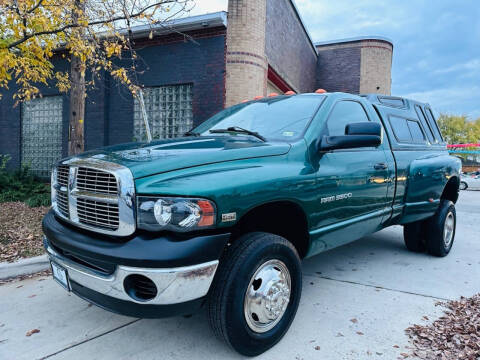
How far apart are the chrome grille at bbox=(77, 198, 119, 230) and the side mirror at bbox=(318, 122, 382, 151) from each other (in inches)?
66.6

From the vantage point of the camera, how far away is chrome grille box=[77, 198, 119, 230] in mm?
2119

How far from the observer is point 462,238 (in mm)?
6195

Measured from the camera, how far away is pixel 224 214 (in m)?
2.14

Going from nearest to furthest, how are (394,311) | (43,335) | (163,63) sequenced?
(43,335) → (394,311) → (163,63)

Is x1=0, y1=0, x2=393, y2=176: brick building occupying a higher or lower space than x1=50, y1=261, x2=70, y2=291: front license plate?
higher

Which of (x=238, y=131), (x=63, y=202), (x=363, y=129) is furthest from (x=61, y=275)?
(x=363, y=129)

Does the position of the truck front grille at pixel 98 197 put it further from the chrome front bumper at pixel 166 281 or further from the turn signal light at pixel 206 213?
the turn signal light at pixel 206 213

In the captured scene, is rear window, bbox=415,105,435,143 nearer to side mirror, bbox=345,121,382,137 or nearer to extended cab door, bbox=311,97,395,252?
extended cab door, bbox=311,97,395,252

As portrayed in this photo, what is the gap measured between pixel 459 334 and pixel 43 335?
10.5 ft

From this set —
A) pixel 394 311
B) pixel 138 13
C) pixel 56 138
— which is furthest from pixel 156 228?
pixel 56 138

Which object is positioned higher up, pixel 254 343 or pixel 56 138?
pixel 56 138

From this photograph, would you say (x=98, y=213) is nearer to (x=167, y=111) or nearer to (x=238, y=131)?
(x=238, y=131)

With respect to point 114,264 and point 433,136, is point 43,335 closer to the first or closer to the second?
point 114,264

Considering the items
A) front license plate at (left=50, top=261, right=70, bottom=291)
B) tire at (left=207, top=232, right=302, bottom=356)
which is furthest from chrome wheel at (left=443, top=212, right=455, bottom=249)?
front license plate at (left=50, top=261, right=70, bottom=291)
